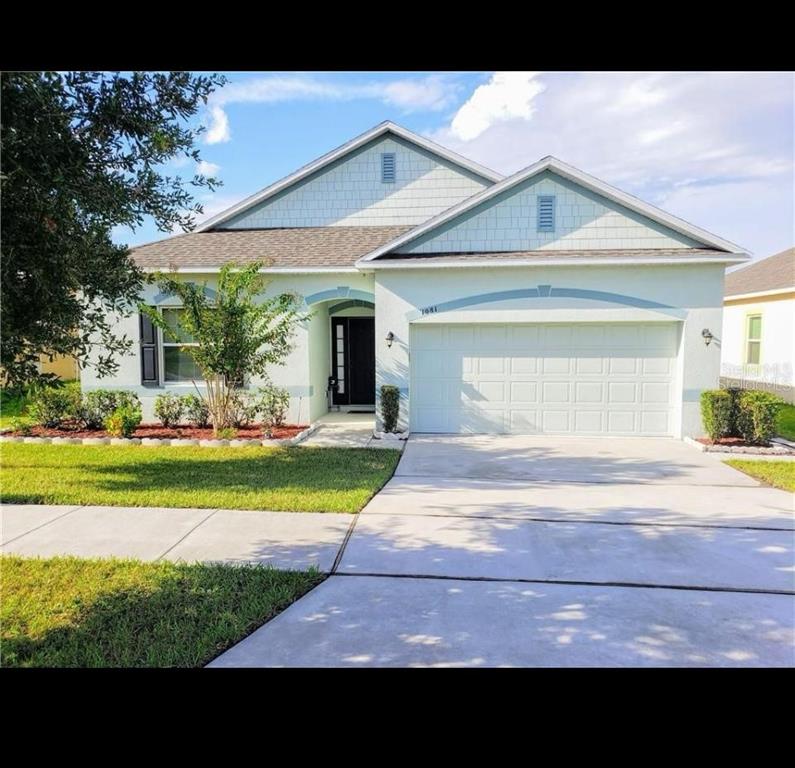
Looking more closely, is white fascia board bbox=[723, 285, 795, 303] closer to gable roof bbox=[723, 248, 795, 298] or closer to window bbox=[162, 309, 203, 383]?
gable roof bbox=[723, 248, 795, 298]

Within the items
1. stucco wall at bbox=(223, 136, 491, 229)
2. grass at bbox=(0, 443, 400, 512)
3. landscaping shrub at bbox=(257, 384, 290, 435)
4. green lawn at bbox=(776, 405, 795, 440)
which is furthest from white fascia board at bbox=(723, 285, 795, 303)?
landscaping shrub at bbox=(257, 384, 290, 435)

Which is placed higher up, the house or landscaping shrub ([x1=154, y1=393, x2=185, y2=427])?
the house

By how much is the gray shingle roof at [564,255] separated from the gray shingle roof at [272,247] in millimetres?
1756

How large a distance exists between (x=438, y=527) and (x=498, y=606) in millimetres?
1848

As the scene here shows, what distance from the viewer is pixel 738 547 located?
556 centimetres

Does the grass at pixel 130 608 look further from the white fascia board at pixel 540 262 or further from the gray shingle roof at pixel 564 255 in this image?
the gray shingle roof at pixel 564 255

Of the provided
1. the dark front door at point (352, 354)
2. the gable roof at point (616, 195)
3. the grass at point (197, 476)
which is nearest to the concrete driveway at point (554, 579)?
the grass at point (197, 476)

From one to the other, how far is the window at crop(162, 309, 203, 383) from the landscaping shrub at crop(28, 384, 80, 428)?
193cm

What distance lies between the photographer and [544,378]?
11367 mm

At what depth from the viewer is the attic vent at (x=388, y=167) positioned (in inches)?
580

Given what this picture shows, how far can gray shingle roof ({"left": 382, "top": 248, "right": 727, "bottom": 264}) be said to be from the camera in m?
10.6
